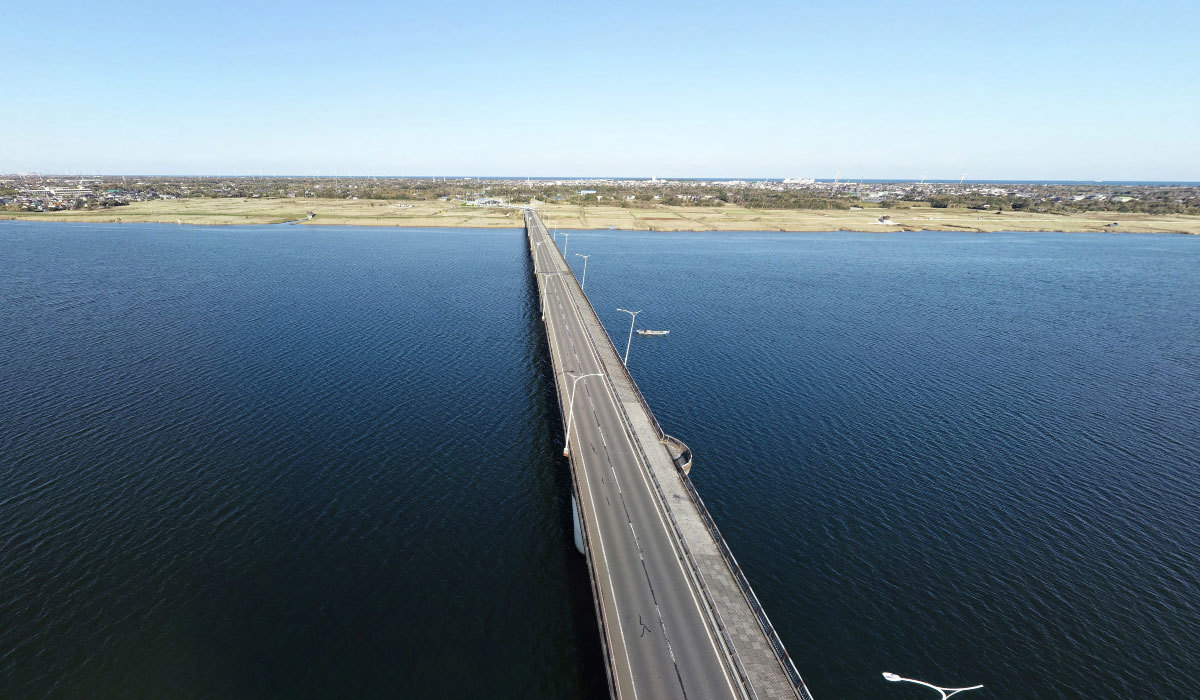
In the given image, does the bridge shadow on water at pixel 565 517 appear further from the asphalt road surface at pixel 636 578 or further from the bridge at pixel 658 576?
the asphalt road surface at pixel 636 578

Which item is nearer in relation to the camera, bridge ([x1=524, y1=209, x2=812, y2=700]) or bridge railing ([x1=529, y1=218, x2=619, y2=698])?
bridge railing ([x1=529, y1=218, x2=619, y2=698])

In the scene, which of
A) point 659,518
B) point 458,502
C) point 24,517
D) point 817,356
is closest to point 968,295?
point 817,356

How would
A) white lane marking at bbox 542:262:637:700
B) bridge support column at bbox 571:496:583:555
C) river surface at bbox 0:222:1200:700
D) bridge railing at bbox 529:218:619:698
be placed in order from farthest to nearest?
bridge support column at bbox 571:496:583:555 < river surface at bbox 0:222:1200:700 < white lane marking at bbox 542:262:637:700 < bridge railing at bbox 529:218:619:698

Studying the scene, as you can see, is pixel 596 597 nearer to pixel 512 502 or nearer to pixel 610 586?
pixel 610 586

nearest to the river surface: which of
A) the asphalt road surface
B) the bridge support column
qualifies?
the bridge support column

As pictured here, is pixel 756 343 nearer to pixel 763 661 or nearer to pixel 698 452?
pixel 698 452

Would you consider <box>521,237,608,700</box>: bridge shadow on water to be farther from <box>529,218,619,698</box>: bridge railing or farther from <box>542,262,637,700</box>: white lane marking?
<box>542,262,637,700</box>: white lane marking
